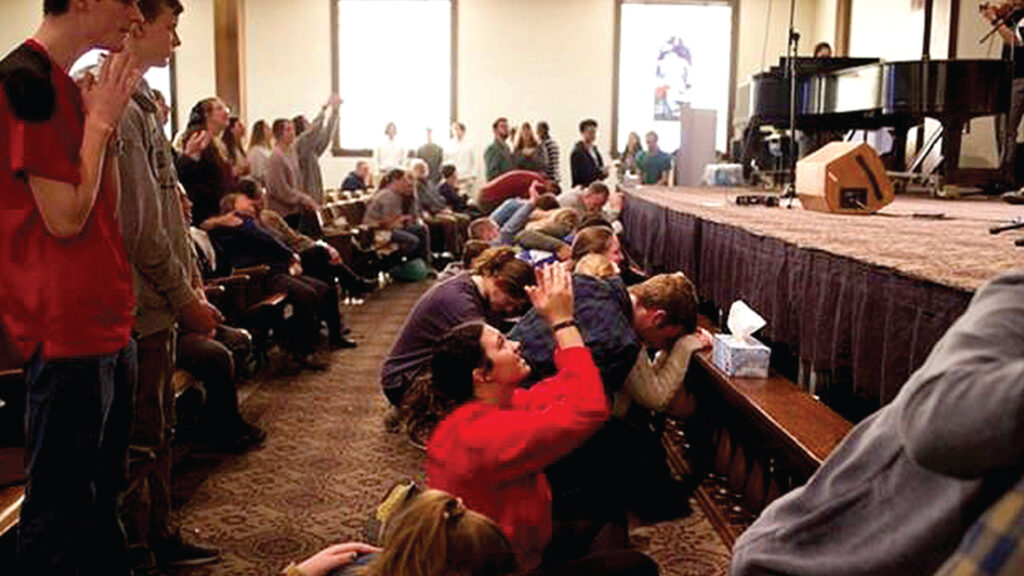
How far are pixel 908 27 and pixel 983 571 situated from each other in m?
10.5

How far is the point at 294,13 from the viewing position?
42.9ft

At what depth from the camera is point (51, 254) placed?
1.84m

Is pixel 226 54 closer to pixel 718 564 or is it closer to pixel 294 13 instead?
pixel 294 13

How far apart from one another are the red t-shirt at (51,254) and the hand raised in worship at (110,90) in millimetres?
53

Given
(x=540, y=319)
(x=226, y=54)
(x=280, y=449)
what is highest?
(x=226, y=54)

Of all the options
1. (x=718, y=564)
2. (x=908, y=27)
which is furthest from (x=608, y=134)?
(x=718, y=564)

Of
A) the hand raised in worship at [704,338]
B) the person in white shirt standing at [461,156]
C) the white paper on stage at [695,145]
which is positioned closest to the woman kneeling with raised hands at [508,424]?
the hand raised in worship at [704,338]

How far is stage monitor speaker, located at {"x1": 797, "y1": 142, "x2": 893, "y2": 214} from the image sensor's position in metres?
4.44

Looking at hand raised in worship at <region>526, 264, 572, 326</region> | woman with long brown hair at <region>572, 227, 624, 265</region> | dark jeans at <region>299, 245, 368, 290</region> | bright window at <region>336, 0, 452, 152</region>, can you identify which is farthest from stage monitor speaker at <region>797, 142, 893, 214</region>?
bright window at <region>336, 0, 452, 152</region>

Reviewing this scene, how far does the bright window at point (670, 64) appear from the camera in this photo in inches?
514

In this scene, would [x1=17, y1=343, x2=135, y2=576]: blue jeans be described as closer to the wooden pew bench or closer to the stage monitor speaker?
the wooden pew bench

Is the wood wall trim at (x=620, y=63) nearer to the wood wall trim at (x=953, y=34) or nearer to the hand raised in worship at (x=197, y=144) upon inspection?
the wood wall trim at (x=953, y=34)

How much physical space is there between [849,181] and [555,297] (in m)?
2.79

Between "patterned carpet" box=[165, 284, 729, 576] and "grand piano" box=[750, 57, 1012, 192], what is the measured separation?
4.31m
